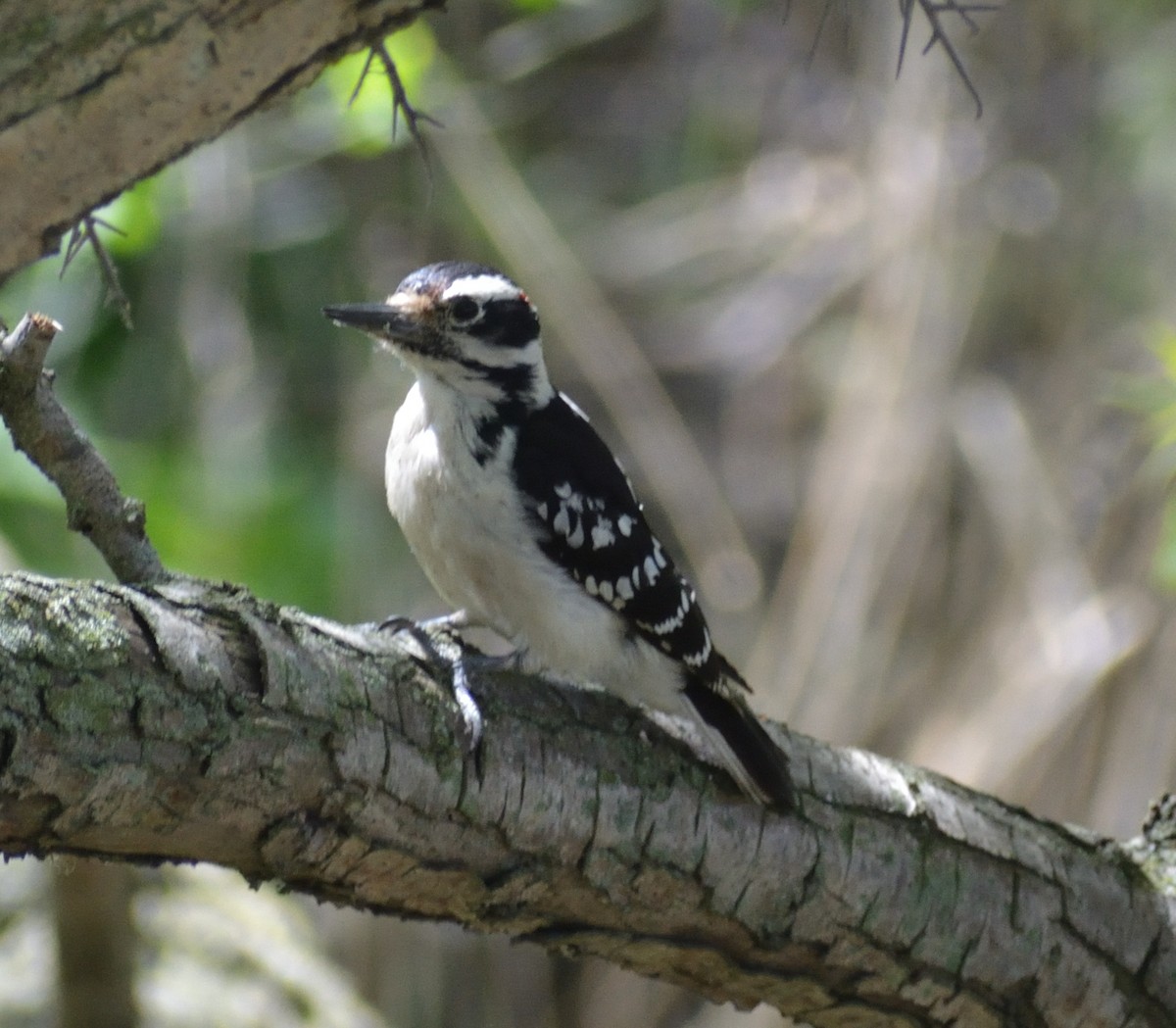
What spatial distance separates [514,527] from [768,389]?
3431 mm

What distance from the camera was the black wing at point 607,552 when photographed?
2.57 meters

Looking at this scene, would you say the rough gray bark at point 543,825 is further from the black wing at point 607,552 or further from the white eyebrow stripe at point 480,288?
the white eyebrow stripe at point 480,288

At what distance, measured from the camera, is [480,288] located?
2.64 meters

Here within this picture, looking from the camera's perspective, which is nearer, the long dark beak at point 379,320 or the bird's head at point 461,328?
the long dark beak at point 379,320

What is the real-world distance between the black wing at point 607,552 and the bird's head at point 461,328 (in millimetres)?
118

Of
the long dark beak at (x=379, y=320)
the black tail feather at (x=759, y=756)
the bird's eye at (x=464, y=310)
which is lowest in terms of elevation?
the black tail feather at (x=759, y=756)

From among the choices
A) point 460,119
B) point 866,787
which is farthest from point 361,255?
point 866,787

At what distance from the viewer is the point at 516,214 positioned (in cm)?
471

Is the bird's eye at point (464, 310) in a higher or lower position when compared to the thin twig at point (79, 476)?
higher

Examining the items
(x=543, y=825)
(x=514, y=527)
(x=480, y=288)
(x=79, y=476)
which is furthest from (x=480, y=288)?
(x=543, y=825)

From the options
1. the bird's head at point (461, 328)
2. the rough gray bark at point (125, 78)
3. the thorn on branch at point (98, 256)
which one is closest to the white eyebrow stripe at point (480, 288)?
the bird's head at point (461, 328)

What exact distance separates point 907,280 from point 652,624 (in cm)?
221

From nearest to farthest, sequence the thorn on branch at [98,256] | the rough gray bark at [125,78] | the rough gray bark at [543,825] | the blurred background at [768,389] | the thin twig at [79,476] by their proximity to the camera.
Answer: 1. the rough gray bark at [543,825]
2. the thin twig at [79,476]
3. the rough gray bark at [125,78]
4. the thorn on branch at [98,256]
5. the blurred background at [768,389]

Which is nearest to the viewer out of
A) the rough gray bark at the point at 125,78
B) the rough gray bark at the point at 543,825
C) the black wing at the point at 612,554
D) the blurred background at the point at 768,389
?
the rough gray bark at the point at 543,825
